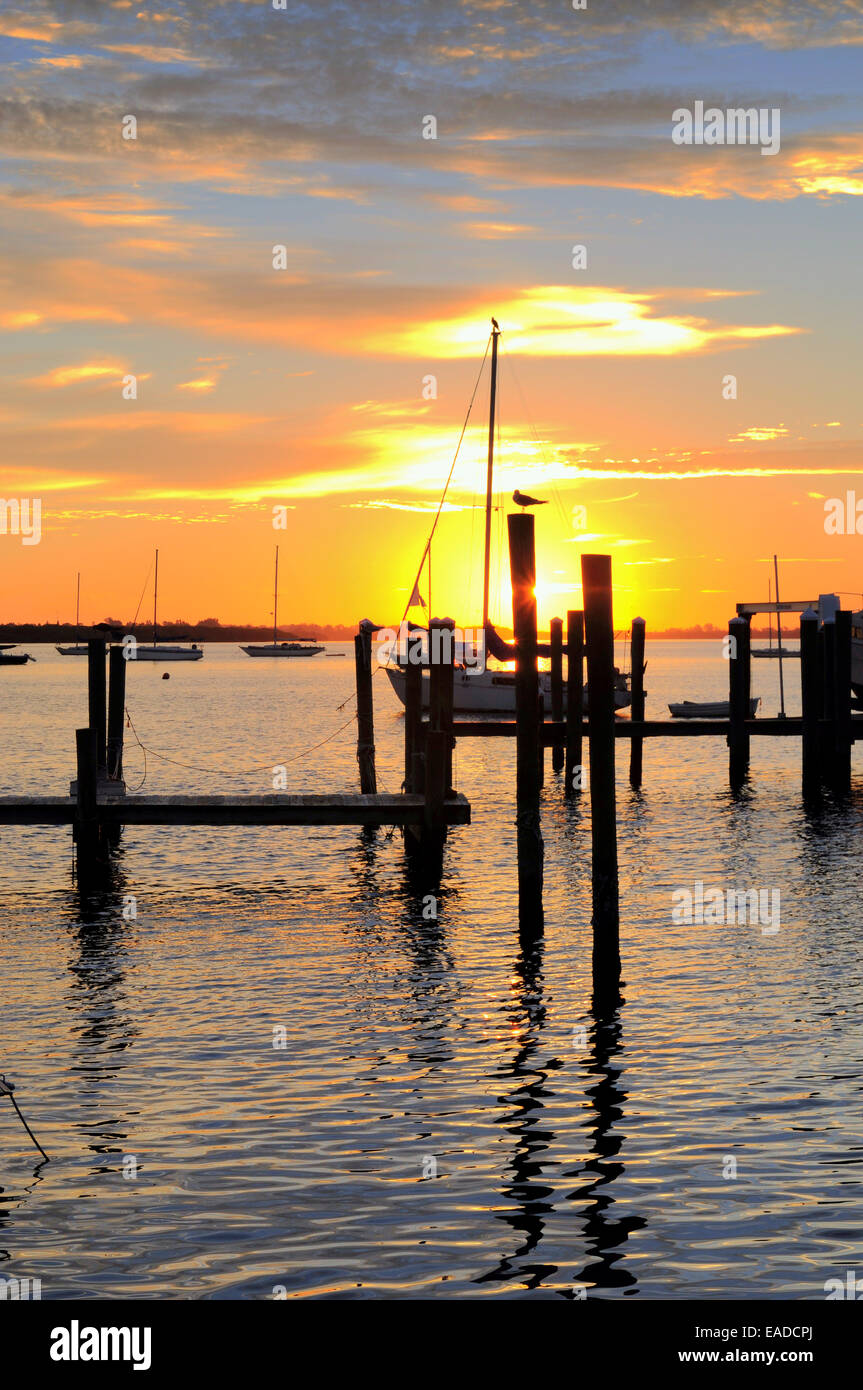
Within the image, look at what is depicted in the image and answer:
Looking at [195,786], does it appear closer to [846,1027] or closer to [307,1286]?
[846,1027]

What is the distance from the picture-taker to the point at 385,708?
366ft

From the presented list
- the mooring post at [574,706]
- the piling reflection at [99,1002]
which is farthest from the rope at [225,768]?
the piling reflection at [99,1002]

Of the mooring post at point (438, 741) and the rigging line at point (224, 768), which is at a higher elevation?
the mooring post at point (438, 741)

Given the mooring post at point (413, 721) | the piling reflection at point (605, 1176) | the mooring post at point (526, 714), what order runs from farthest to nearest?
the mooring post at point (413, 721) → the mooring post at point (526, 714) → the piling reflection at point (605, 1176)

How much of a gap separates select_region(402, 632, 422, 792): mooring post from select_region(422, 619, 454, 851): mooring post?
37 centimetres

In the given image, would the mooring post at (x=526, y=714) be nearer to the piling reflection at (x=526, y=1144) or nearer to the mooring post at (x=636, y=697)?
the piling reflection at (x=526, y=1144)

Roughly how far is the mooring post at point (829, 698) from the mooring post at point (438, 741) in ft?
40.3

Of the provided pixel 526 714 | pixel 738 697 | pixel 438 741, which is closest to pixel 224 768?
pixel 738 697

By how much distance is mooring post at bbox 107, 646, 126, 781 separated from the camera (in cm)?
2595

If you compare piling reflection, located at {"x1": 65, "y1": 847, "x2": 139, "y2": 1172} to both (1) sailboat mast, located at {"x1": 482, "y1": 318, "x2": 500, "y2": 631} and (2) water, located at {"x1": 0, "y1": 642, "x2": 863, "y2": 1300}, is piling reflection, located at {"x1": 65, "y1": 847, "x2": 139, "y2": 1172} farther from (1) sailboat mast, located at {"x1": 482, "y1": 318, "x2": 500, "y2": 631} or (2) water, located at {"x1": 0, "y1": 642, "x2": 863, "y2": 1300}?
(1) sailboat mast, located at {"x1": 482, "y1": 318, "x2": 500, "y2": 631}

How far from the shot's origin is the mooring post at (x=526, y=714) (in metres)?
15.1

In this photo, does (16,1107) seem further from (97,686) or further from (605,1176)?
(97,686)

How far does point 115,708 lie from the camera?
2619 cm
